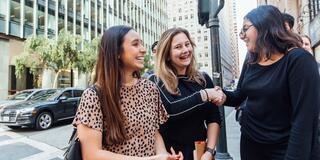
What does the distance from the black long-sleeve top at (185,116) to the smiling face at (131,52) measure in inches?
18.0

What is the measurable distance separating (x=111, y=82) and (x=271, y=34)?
1092 millimetres

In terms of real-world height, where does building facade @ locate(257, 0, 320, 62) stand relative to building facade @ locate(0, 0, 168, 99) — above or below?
below

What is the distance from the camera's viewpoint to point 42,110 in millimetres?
11406

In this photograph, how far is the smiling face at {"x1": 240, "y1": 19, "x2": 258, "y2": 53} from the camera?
6.97ft

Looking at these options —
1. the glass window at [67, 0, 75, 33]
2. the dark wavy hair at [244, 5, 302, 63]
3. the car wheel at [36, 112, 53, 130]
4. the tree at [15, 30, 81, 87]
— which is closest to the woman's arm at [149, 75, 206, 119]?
the dark wavy hair at [244, 5, 302, 63]

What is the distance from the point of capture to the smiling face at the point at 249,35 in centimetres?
212

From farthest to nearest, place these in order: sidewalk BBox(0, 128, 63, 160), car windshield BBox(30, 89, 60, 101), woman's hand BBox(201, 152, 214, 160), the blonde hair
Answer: car windshield BBox(30, 89, 60, 101) < sidewalk BBox(0, 128, 63, 160) < the blonde hair < woman's hand BBox(201, 152, 214, 160)

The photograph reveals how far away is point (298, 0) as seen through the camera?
17375mm

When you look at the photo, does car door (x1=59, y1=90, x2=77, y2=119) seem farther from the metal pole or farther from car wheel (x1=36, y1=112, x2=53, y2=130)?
the metal pole

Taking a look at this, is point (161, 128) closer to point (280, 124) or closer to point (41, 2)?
point (280, 124)

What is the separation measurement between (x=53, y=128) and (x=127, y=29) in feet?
35.4

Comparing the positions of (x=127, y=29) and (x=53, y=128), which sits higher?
(x=127, y=29)

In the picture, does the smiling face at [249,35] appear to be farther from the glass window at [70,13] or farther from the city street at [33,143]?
the glass window at [70,13]

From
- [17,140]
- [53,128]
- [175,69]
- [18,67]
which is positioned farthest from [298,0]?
[18,67]
